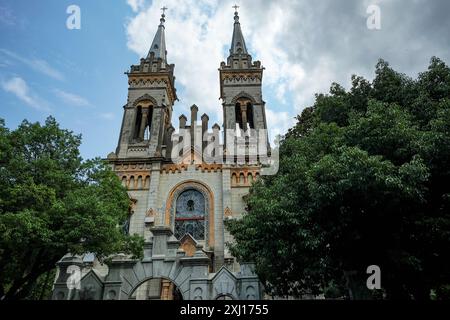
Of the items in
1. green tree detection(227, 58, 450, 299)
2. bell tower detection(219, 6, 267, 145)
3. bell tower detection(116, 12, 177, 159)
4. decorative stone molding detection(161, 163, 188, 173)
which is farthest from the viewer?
bell tower detection(219, 6, 267, 145)

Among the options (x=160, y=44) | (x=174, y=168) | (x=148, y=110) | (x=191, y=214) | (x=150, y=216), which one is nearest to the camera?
(x=150, y=216)

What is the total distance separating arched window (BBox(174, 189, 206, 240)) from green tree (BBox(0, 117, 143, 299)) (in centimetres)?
806

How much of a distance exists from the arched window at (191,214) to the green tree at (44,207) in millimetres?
8065

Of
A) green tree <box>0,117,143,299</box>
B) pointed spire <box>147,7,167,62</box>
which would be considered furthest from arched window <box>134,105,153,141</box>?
green tree <box>0,117,143,299</box>

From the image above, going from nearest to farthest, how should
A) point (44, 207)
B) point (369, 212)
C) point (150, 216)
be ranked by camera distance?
1. point (369, 212)
2. point (44, 207)
3. point (150, 216)

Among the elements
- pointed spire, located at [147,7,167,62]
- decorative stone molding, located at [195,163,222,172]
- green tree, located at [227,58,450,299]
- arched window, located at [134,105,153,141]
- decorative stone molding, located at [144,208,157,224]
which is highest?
pointed spire, located at [147,7,167,62]

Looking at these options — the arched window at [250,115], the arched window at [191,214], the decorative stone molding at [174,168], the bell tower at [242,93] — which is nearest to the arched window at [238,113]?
the bell tower at [242,93]

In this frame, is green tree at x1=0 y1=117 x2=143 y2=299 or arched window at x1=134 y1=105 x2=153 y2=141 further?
arched window at x1=134 y1=105 x2=153 y2=141

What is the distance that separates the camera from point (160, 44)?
30.4 meters

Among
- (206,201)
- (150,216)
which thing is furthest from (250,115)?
(150,216)

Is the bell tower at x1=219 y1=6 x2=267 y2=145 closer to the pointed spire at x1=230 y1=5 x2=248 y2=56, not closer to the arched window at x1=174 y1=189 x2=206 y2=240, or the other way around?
the pointed spire at x1=230 y1=5 x2=248 y2=56

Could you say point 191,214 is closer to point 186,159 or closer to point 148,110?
point 186,159

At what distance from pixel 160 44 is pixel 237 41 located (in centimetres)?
735

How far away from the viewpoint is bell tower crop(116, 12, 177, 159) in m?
22.9
